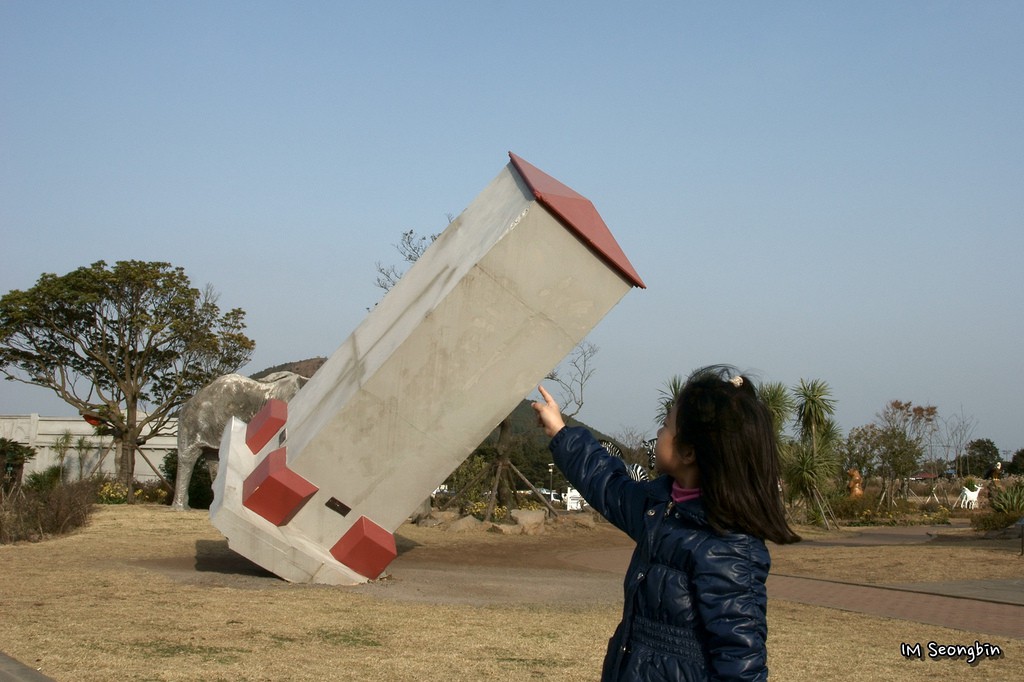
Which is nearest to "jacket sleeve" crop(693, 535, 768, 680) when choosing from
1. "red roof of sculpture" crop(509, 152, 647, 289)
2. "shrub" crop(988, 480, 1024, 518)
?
"red roof of sculpture" crop(509, 152, 647, 289)

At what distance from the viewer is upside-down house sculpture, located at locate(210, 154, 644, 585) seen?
8844 mm

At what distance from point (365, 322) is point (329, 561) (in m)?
2.65

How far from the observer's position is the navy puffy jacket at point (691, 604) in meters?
2.50

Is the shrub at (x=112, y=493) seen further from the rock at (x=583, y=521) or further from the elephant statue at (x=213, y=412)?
the rock at (x=583, y=521)

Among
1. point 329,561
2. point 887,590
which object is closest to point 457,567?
point 329,561

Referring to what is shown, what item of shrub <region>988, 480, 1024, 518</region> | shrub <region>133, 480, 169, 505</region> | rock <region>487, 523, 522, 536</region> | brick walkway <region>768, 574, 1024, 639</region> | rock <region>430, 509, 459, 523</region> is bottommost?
shrub <region>133, 480, 169, 505</region>

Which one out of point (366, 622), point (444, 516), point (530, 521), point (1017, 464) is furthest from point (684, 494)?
point (1017, 464)

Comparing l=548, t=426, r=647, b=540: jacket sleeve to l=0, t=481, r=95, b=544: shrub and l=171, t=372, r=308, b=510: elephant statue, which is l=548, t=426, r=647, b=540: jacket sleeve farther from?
l=171, t=372, r=308, b=510: elephant statue

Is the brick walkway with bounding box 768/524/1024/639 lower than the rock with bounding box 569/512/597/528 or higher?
higher

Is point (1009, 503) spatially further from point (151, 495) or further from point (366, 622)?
point (151, 495)

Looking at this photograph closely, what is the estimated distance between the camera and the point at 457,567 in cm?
1283

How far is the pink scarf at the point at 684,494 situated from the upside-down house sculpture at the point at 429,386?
603 cm

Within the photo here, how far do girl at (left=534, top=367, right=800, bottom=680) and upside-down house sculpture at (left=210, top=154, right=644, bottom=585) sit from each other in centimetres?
601

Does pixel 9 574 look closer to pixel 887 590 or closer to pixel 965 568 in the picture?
pixel 887 590
